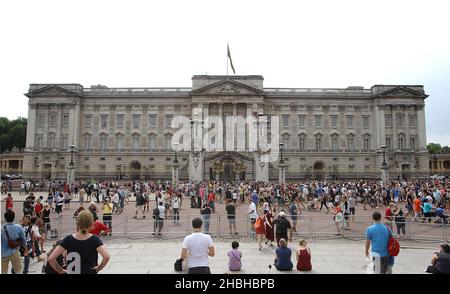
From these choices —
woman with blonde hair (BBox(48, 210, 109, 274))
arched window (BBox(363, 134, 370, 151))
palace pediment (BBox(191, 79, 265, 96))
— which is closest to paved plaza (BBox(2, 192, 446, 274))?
woman with blonde hair (BBox(48, 210, 109, 274))

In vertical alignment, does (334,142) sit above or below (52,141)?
above

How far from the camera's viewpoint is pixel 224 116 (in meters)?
67.8

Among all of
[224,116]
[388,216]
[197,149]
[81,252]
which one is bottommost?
[388,216]

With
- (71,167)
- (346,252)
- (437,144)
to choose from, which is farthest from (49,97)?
(437,144)

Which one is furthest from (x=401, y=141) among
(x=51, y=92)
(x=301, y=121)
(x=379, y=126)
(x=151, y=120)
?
(x=51, y=92)

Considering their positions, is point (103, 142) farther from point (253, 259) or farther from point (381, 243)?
point (381, 243)

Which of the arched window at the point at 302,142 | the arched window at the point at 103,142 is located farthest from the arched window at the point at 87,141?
the arched window at the point at 302,142

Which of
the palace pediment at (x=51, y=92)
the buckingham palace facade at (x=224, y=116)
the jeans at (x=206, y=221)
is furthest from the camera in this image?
the palace pediment at (x=51, y=92)

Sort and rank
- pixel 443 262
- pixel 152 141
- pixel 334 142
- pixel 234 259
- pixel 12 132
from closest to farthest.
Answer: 1. pixel 443 262
2. pixel 234 259
3. pixel 152 141
4. pixel 334 142
5. pixel 12 132

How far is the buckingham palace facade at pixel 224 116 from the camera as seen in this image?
221 feet

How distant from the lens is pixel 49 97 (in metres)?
67.8

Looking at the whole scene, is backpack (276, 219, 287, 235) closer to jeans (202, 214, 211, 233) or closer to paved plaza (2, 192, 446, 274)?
paved plaza (2, 192, 446, 274)

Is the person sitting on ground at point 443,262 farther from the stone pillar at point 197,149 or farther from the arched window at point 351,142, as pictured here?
the arched window at point 351,142
